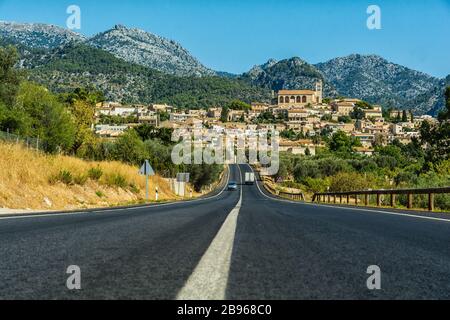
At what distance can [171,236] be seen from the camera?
21.9 feet

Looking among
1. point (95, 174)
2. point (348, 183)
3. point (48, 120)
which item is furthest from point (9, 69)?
point (348, 183)

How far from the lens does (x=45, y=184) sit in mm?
21000

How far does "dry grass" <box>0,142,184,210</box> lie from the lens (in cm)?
1820

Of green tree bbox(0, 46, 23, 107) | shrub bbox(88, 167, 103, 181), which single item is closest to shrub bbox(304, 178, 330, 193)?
green tree bbox(0, 46, 23, 107)

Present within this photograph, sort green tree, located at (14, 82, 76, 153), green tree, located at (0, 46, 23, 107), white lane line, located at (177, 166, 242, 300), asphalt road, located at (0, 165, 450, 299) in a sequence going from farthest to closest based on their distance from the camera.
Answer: green tree, located at (0, 46, 23, 107)
green tree, located at (14, 82, 76, 153)
asphalt road, located at (0, 165, 450, 299)
white lane line, located at (177, 166, 242, 300)

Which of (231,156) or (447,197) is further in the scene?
(231,156)

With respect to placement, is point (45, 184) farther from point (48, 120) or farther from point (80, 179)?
point (48, 120)

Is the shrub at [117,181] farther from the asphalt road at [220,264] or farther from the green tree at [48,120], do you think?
the asphalt road at [220,264]

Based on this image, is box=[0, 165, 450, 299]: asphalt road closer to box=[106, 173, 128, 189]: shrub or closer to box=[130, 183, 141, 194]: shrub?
box=[106, 173, 128, 189]: shrub

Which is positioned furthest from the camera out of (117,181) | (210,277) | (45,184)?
(117,181)

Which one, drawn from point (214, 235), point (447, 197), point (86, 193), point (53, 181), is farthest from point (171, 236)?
point (447, 197)

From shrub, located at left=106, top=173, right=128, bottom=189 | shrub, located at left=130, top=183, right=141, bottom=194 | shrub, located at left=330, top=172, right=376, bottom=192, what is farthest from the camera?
shrub, located at left=330, top=172, right=376, bottom=192
